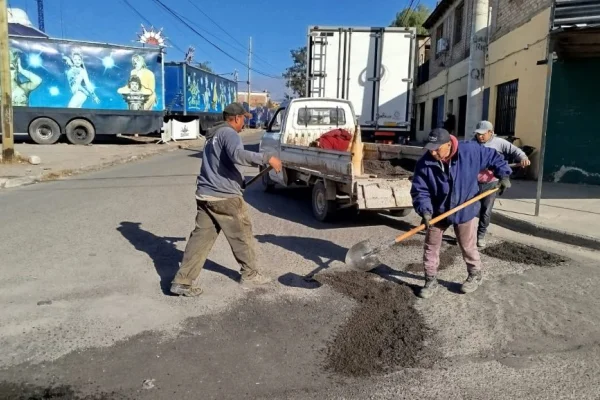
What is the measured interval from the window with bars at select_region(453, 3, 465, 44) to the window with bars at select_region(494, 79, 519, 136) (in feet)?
22.9

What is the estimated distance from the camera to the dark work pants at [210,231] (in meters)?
4.70

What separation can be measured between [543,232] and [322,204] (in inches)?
127

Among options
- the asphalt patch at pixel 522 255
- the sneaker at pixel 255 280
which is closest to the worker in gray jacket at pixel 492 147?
the asphalt patch at pixel 522 255

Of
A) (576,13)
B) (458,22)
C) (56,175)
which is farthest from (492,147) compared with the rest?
(458,22)

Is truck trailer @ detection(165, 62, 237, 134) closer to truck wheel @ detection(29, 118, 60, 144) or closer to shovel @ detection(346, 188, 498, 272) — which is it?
truck wheel @ detection(29, 118, 60, 144)

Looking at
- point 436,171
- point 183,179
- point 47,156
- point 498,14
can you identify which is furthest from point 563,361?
point 47,156

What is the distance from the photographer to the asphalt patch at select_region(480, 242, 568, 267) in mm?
5836

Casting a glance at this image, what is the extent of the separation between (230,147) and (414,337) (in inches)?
88.0

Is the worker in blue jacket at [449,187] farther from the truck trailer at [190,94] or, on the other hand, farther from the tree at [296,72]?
the tree at [296,72]

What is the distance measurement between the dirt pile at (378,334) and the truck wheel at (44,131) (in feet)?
65.9

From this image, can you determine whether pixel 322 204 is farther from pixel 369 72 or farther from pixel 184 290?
pixel 369 72

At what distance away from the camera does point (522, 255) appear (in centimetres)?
605

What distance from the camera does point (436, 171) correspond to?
180 inches

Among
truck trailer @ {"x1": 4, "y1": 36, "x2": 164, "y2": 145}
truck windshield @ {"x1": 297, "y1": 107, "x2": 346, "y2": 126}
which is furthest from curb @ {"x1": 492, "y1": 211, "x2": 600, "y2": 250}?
truck trailer @ {"x1": 4, "y1": 36, "x2": 164, "y2": 145}
